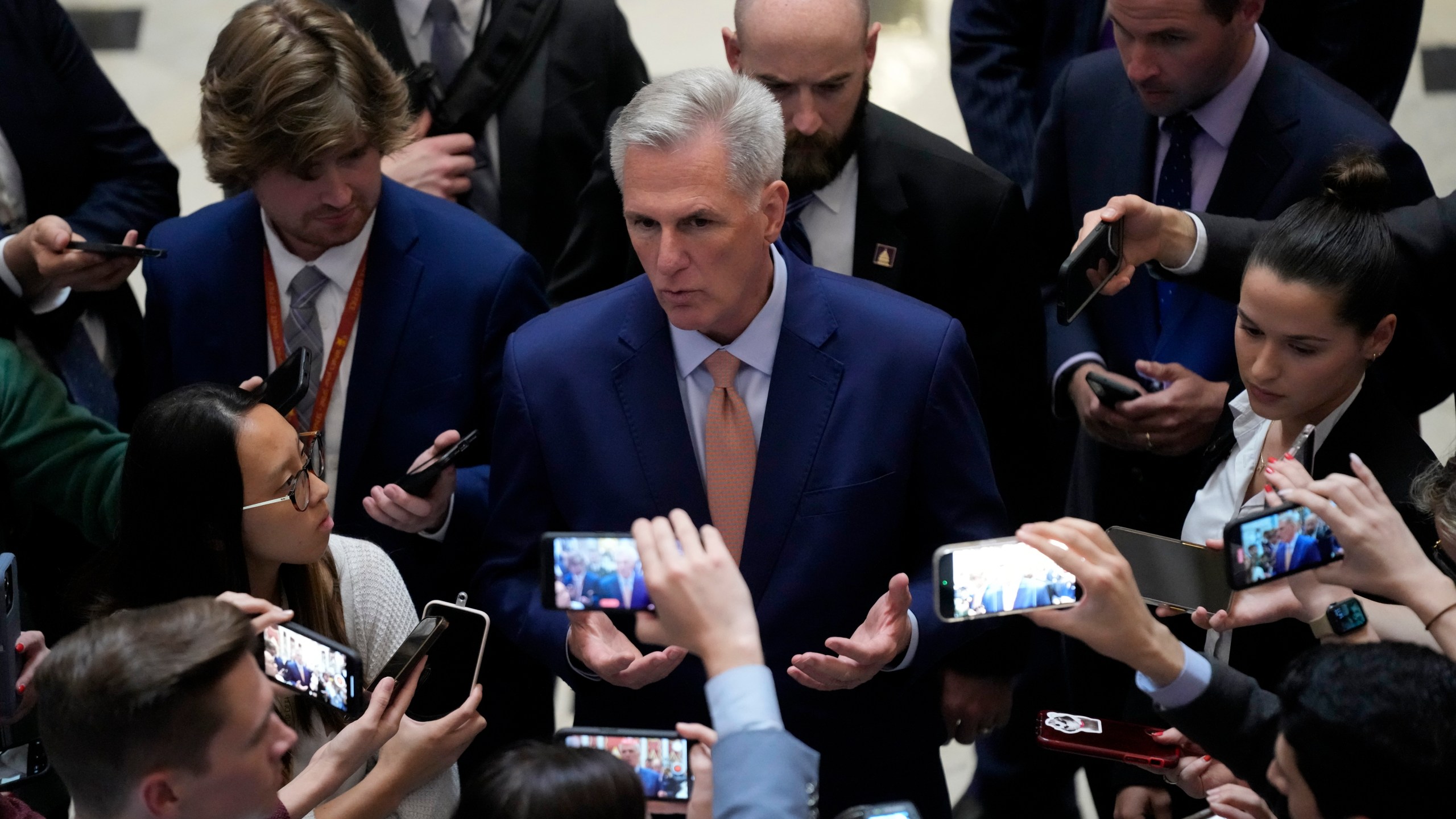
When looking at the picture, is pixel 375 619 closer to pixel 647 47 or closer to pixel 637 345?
pixel 637 345

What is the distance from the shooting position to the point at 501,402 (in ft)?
10.2

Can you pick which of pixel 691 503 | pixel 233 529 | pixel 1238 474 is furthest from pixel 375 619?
pixel 1238 474

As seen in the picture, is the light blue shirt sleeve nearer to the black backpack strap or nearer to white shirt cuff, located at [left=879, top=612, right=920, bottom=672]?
white shirt cuff, located at [left=879, top=612, right=920, bottom=672]

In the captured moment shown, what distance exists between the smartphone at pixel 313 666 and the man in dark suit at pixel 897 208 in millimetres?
1559

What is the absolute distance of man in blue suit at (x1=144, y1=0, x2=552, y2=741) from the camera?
139 inches

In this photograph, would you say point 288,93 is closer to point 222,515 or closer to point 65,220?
point 65,220

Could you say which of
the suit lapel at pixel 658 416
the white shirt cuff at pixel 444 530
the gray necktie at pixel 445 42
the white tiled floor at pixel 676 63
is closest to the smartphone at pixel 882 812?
the suit lapel at pixel 658 416

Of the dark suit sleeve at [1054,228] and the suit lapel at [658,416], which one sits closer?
the suit lapel at [658,416]

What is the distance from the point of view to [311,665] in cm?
272

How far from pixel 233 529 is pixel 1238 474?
6.63ft

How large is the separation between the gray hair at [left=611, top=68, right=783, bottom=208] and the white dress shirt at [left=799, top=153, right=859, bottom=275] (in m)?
0.83

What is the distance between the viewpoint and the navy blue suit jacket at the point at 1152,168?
361 centimetres

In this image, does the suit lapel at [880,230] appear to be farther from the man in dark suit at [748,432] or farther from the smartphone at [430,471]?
the smartphone at [430,471]

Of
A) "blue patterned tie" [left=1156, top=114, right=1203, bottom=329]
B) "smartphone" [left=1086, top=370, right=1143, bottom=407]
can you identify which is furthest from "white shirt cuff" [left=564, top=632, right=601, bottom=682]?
"blue patterned tie" [left=1156, top=114, right=1203, bottom=329]
